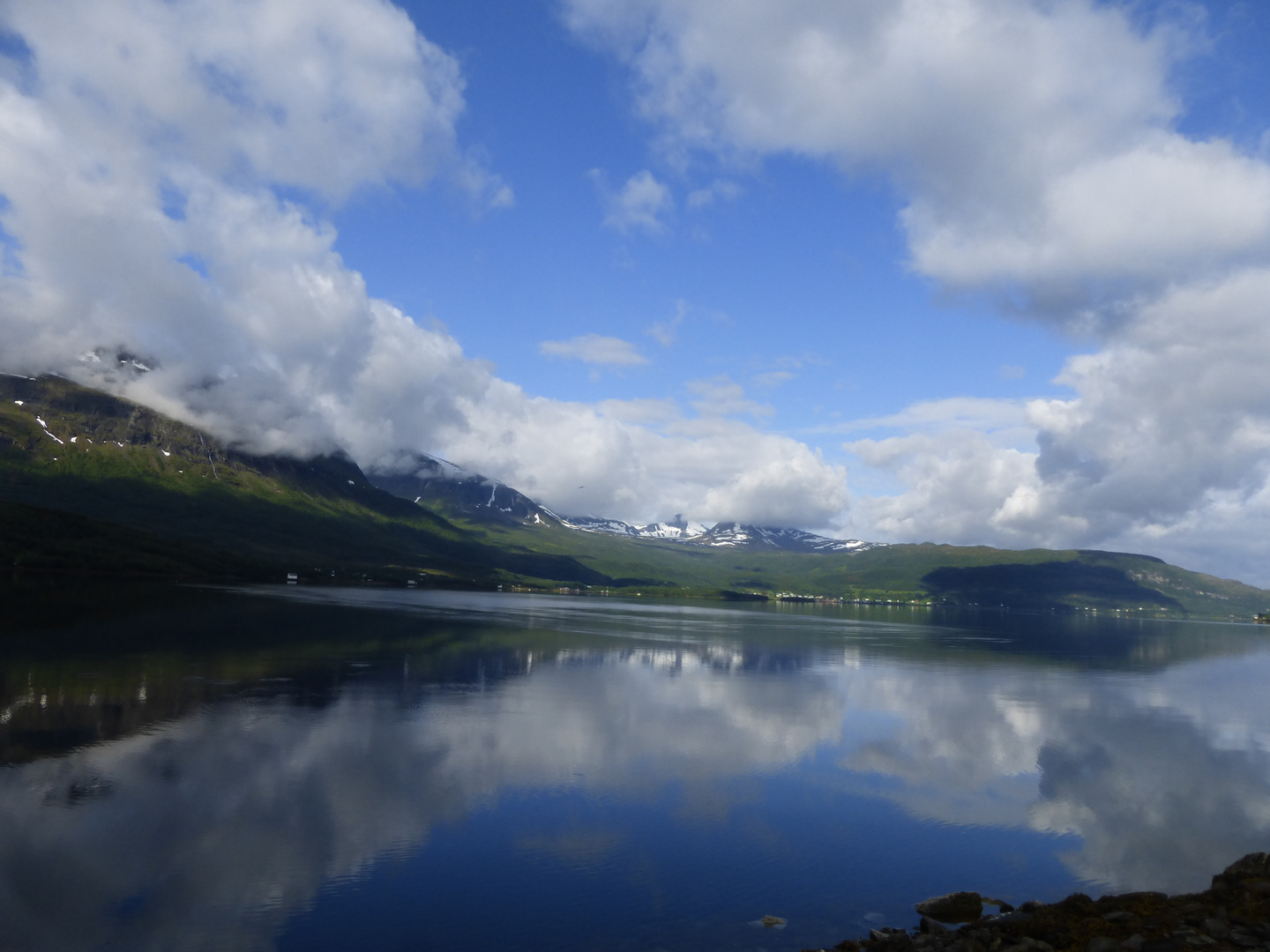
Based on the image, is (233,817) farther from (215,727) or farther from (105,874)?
(215,727)

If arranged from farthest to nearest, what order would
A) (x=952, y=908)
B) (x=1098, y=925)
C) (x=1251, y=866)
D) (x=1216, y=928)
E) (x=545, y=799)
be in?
1. (x=545, y=799)
2. (x=1251, y=866)
3. (x=952, y=908)
4. (x=1098, y=925)
5. (x=1216, y=928)

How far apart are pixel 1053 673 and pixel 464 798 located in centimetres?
6532

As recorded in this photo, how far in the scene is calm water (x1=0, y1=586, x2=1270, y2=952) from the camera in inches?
639

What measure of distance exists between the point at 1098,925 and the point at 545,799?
15271mm

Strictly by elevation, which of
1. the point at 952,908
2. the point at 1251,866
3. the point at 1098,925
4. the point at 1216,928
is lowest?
the point at 952,908

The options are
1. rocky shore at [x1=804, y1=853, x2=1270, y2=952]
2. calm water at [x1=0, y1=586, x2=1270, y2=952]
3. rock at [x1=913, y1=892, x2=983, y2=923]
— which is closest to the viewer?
rocky shore at [x1=804, y1=853, x2=1270, y2=952]

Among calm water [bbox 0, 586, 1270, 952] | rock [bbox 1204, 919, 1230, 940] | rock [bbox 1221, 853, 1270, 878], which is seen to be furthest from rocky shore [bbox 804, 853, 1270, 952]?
calm water [bbox 0, 586, 1270, 952]

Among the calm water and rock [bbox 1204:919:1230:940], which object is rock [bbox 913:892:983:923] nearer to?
the calm water

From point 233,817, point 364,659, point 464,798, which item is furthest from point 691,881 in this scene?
point 364,659

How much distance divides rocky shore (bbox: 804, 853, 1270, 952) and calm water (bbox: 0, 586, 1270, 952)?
48.9 inches

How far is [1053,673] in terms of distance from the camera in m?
71.1

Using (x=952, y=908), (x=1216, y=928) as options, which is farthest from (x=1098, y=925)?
(x=952, y=908)

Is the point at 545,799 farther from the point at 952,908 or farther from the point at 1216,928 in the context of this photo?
the point at 1216,928

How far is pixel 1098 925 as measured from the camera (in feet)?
51.8
